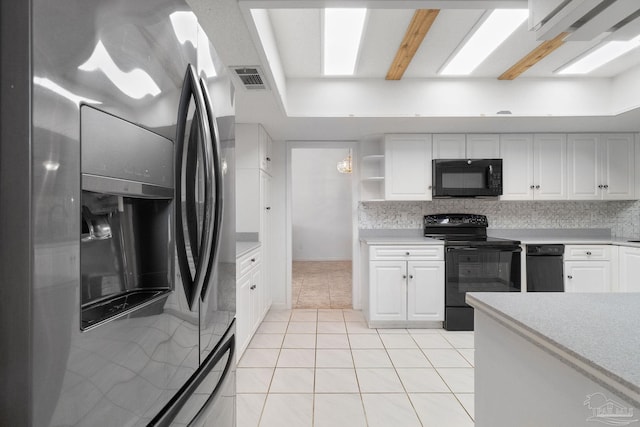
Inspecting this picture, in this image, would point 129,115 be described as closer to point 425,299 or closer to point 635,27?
point 635,27

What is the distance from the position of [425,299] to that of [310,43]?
270cm

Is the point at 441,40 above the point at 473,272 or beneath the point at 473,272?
above

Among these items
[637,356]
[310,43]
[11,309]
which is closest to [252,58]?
[310,43]

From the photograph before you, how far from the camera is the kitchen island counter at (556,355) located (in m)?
0.67

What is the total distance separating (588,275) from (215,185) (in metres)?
4.07

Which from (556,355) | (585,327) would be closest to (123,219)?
(556,355)

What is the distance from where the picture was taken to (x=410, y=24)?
2.10 metres

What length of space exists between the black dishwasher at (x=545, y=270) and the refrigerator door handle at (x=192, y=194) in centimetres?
355

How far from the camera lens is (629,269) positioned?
3.20 m

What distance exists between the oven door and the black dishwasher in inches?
6.4

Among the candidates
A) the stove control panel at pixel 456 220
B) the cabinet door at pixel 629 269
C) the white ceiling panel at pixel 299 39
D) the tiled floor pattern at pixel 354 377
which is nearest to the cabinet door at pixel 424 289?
the tiled floor pattern at pixel 354 377

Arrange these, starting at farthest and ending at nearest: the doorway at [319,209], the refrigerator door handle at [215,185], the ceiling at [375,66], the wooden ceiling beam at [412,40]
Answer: the doorway at [319,209]
the wooden ceiling beam at [412,40]
the ceiling at [375,66]
the refrigerator door handle at [215,185]

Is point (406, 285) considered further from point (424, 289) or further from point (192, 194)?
point (192, 194)

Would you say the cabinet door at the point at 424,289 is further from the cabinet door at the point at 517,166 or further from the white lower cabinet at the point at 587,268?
the white lower cabinet at the point at 587,268
